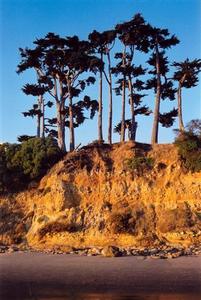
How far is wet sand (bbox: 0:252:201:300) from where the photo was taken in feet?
49.2

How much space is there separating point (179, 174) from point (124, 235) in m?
5.52

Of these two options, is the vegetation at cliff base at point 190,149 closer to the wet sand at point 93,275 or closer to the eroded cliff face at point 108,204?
the eroded cliff face at point 108,204

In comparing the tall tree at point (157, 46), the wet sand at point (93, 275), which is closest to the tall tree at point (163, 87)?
the tall tree at point (157, 46)

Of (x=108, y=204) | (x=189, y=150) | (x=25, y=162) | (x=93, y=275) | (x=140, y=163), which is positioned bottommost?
(x=93, y=275)

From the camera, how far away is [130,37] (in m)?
37.5

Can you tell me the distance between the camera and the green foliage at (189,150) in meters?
29.5

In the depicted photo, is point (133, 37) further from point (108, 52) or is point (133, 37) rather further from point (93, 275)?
Result: point (93, 275)

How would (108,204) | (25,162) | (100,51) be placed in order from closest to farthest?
(108,204), (25,162), (100,51)

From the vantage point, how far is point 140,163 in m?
30.4

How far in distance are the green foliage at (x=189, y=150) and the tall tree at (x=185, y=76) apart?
4.86 meters

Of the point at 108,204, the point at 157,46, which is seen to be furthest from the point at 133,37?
the point at 108,204

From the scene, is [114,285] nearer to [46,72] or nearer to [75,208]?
[75,208]

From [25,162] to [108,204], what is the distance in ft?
21.7

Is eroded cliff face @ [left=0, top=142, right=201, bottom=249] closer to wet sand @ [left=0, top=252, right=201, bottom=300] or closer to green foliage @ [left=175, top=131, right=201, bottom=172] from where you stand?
green foliage @ [left=175, top=131, right=201, bottom=172]
